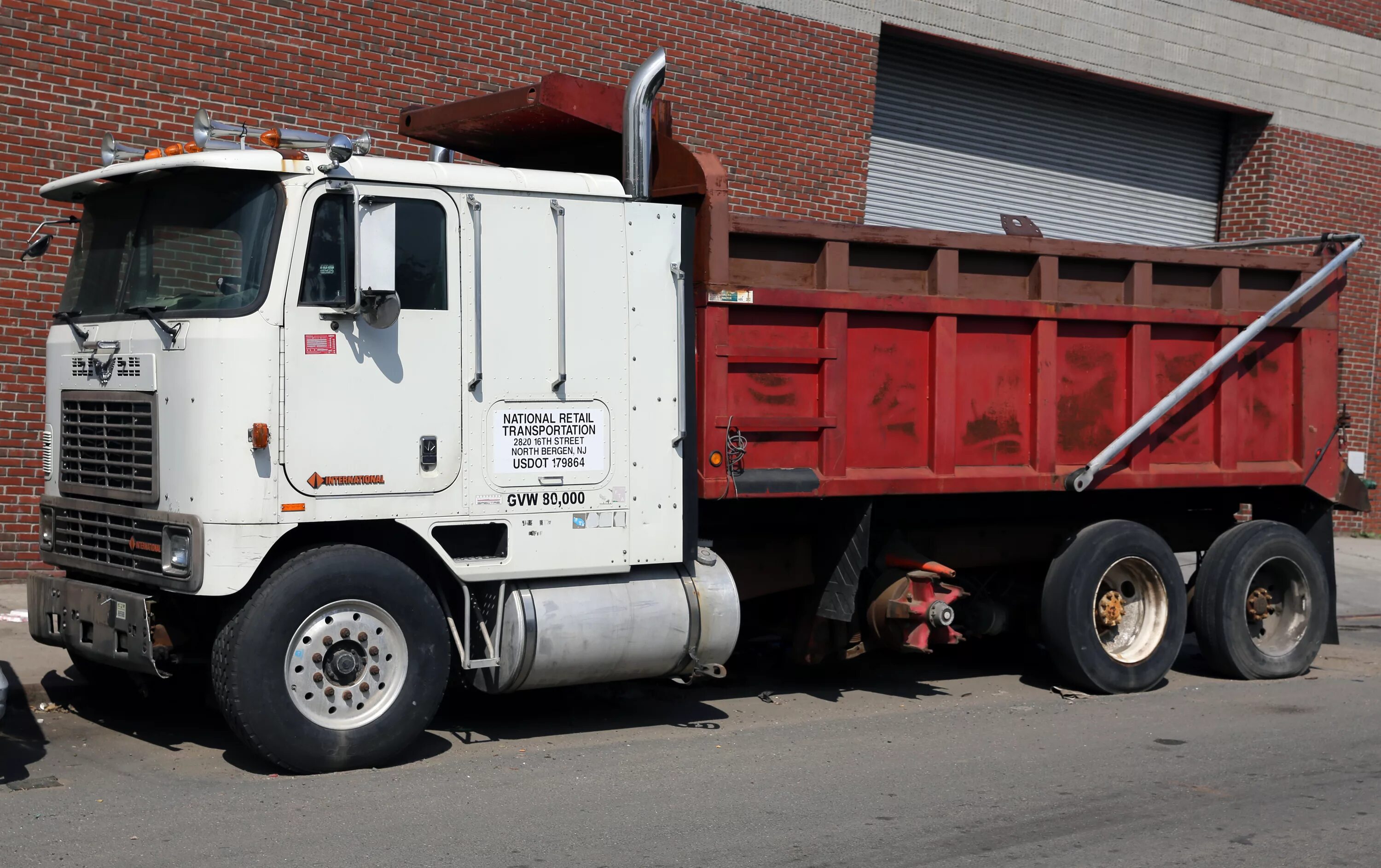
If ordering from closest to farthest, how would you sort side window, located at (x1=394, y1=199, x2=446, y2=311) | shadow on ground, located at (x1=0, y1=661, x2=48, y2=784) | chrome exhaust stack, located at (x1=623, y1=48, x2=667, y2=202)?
shadow on ground, located at (x1=0, y1=661, x2=48, y2=784) → side window, located at (x1=394, y1=199, x2=446, y2=311) → chrome exhaust stack, located at (x1=623, y1=48, x2=667, y2=202)

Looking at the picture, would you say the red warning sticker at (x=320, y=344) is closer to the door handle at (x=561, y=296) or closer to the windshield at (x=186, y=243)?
the windshield at (x=186, y=243)

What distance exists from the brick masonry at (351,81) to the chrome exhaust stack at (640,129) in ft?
16.0

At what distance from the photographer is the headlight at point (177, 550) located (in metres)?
6.44

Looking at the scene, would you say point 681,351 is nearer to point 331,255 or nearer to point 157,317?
point 331,255

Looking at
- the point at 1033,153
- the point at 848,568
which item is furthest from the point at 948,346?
the point at 1033,153

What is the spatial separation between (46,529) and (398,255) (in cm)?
240

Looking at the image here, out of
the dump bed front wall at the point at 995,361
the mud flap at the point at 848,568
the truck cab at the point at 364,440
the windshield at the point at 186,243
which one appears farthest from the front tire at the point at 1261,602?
the windshield at the point at 186,243

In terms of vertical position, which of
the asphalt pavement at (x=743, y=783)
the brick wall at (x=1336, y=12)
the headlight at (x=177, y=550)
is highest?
the brick wall at (x=1336, y=12)

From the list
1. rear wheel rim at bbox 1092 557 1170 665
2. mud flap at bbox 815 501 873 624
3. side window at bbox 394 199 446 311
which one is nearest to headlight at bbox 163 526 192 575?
side window at bbox 394 199 446 311

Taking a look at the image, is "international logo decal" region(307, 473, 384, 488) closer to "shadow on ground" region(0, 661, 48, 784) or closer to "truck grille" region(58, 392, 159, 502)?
"truck grille" region(58, 392, 159, 502)

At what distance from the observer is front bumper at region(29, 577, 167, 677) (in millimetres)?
6602

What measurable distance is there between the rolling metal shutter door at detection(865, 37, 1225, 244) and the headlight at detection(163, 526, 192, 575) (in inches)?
391

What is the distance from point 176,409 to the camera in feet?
21.4

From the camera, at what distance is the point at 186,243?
6824mm
